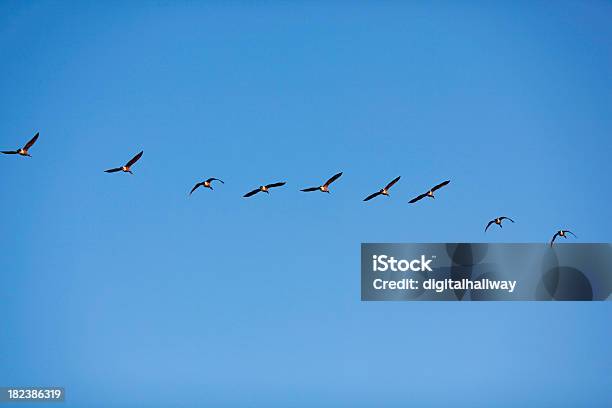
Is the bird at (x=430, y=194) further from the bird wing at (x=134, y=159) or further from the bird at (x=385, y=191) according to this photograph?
the bird wing at (x=134, y=159)

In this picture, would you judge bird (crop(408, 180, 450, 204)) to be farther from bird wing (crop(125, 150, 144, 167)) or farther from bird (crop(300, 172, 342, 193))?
bird wing (crop(125, 150, 144, 167))

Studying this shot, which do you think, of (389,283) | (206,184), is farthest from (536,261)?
(206,184)

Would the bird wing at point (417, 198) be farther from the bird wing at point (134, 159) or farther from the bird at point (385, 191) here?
the bird wing at point (134, 159)

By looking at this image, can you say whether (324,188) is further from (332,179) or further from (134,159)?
(134,159)

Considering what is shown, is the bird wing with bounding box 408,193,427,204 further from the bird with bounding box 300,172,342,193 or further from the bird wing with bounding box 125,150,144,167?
the bird wing with bounding box 125,150,144,167

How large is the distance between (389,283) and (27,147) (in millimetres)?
11296

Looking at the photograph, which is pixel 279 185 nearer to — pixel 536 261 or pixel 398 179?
pixel 398 179

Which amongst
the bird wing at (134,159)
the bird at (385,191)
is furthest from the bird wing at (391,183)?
the bird wing at (134,159)

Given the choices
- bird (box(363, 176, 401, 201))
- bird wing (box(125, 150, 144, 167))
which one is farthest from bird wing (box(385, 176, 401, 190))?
bird wing (box(125, 150, 144, 167))

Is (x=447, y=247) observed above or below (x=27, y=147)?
below

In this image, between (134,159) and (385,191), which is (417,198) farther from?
(134,159)

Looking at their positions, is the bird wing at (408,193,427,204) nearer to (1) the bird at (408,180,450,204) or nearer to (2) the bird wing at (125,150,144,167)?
(1) the bird at (408,180,450,204)

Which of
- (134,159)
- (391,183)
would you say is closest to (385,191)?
(391,183)

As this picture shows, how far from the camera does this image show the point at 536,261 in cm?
2348
